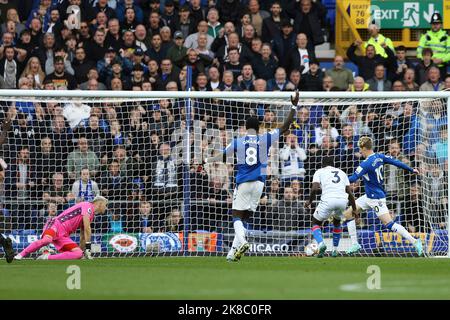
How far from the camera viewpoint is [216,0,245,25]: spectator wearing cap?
26.7 meters

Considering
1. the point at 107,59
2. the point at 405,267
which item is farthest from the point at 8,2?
the point at 405,267

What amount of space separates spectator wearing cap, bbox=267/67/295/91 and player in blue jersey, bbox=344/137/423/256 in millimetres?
4429

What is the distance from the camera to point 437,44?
88.1 feet

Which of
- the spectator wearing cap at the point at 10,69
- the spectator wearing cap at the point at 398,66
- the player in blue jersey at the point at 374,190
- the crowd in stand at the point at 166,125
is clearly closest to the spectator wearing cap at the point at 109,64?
the crowd in stand at the point at 166,125

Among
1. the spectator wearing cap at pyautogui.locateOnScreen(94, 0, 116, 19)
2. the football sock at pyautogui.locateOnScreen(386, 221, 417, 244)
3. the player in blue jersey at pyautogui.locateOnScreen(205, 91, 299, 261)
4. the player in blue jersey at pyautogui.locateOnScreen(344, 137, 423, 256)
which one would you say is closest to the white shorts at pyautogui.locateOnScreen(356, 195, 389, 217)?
the player in blue jersey at pyautogui.locateOnScreen(344, 137, 423, 256)

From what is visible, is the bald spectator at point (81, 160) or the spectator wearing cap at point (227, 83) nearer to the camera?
the bald spectator at point (81, 160)

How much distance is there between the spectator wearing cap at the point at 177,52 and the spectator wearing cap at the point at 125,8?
4.32 feet

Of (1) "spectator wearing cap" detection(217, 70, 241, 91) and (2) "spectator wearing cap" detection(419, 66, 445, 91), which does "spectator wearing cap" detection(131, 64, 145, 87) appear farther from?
(2) "spectator wearing cap" detection(419, 66, 445, 91)

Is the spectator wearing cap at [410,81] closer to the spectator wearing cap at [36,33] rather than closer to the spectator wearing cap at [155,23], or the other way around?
the spectator wearing cap at [155,23]

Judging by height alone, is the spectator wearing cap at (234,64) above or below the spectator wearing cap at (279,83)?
above

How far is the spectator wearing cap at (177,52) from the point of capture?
25469 millimetres

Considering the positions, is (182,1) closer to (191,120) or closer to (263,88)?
(263,88)

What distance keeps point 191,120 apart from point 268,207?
2.17 metres

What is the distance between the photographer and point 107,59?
81.8 feet
